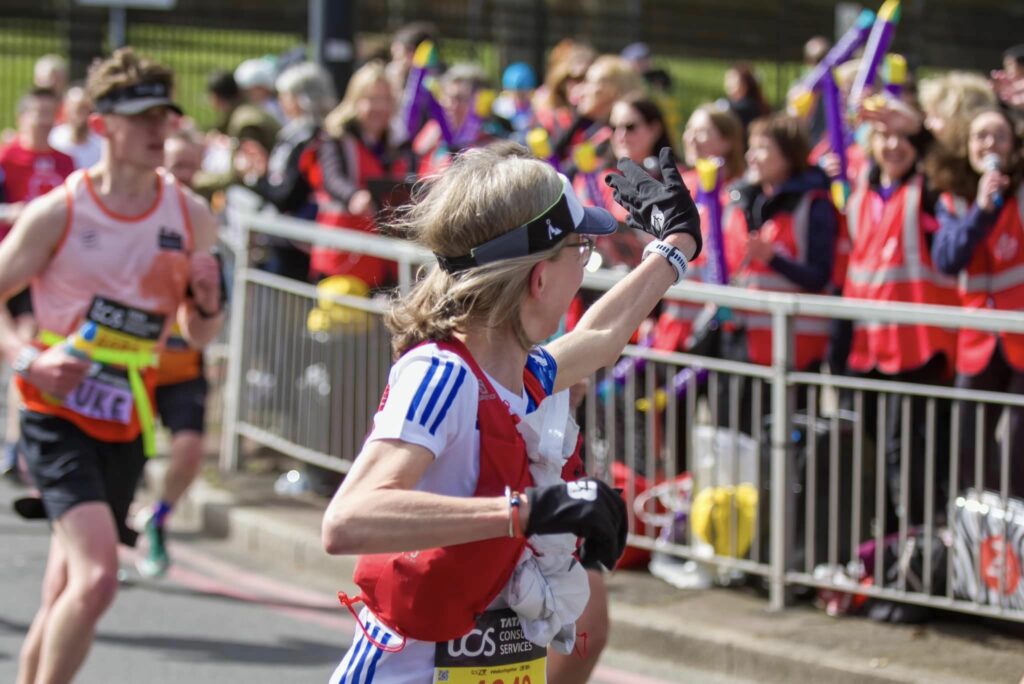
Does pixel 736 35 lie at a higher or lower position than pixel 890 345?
higher

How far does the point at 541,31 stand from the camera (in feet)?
57.6

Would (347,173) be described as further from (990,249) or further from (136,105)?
(990,249)

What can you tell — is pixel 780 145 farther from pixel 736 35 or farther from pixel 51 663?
pixel 736 35

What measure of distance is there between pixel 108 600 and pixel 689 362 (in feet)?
8.46

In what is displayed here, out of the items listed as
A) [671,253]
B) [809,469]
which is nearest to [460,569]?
[671,253]

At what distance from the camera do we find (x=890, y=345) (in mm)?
6164

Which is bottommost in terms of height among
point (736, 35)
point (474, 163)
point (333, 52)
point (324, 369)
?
point (324, 369)

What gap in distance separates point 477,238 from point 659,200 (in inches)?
24.8

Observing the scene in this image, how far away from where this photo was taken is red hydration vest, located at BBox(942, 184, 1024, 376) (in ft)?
19.4

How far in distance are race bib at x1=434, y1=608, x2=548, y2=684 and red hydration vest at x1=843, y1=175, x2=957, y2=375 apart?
3455mm

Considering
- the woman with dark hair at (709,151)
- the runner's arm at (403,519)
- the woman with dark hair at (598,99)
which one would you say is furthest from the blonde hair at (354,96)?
the runner's arm at (403,519)

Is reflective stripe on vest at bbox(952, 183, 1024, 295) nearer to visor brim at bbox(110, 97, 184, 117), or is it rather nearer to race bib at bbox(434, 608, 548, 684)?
visor brim at bbox(110, 97, 184, 117)

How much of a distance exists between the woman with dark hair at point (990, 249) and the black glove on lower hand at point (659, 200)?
2.79m

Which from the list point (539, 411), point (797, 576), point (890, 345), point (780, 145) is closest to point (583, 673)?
point (539, 411)
